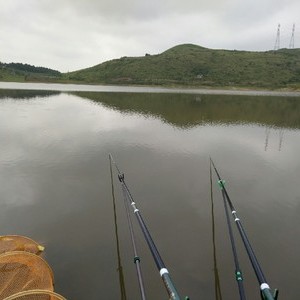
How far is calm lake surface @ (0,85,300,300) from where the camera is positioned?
10.6 meters

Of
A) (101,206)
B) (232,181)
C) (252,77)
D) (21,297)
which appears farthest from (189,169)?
(252,77)

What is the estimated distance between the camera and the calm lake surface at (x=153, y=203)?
10625 millimetres

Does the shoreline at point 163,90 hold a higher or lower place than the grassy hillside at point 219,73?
lower

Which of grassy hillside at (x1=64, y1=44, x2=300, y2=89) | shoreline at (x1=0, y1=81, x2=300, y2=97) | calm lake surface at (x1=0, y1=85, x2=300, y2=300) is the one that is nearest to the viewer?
calm lake surface at (x1=0, y1=85, x2=300, y2=300)

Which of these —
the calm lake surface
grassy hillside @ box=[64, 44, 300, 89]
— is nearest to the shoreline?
grassy hillside @ box=[64, 44, 300, 89]

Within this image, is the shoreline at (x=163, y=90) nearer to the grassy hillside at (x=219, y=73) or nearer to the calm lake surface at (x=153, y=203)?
the grassy hillside at (x=219, y=73)

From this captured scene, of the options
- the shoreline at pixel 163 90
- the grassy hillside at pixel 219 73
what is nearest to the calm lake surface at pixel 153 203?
the shoreline at pixel 163 90

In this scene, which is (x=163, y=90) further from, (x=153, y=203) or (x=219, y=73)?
(x=153, y=203)

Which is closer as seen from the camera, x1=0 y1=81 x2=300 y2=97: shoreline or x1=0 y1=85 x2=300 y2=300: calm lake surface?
x1=0 y1=85 x2=300 y2=300: calm lake surface

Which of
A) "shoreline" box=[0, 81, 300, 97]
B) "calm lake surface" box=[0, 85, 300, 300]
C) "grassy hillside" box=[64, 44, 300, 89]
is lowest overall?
"calm lake surface" box=[0, 85, 300, 300]

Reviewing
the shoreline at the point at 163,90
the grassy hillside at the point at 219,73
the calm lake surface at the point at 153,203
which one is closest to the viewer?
the calm lake surface at the point at 153,203

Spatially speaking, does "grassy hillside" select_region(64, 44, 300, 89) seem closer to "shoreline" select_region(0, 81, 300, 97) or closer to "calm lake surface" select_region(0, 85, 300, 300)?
"shoreline" select_region(0, 81, 300, 97)

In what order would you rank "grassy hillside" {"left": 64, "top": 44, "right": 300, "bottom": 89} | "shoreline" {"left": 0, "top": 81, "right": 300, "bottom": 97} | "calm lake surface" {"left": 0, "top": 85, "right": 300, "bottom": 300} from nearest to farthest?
"calm lake surface" {"left": 0, "top": 85, "right": 300, "bottom": 300} < "shoreline" {"left": 0, "top": 81, "right": 300, "bottom": 97} < "grassy hillside" {"left": 64, "top": 44, "right": 300, "bottom": 89}

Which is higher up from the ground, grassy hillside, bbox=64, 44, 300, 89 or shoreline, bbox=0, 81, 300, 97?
grassy hillside, bbox=64, 44, 300, 89
